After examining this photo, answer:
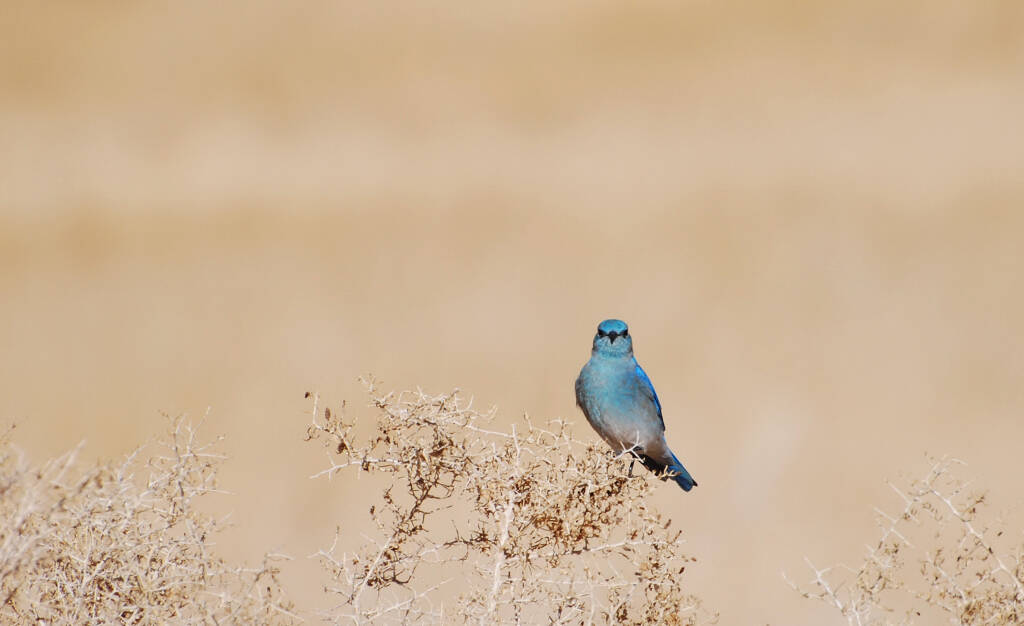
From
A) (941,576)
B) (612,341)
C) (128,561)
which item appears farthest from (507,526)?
(612,341)

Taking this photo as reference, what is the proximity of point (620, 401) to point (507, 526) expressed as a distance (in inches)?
81.4

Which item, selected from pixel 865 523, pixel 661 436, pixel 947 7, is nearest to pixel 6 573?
pixel 661 436

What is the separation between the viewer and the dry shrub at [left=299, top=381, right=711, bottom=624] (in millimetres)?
3465

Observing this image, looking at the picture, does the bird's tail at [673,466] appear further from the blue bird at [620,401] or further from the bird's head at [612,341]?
the bird's head at [612,341]

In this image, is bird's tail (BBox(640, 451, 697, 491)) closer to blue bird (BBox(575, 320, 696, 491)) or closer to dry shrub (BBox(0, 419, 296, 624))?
blue bird (BBox(575, 320, 696, 491))

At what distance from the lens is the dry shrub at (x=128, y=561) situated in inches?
122

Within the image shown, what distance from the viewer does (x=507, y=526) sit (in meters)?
3.57

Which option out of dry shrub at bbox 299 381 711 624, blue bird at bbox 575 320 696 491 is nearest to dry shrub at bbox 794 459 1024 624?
dry shrub at bbox 299 381 711 624

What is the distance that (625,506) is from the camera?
3.68 m

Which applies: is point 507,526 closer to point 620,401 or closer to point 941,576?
point 941,576

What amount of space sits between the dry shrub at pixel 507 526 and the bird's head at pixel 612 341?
6.56 feet

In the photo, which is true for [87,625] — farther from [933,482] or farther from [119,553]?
[933,482]

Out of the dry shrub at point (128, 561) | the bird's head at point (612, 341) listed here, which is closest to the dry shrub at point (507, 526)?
the dry shrub at point (128, 561)

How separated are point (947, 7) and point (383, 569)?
13.6 m
